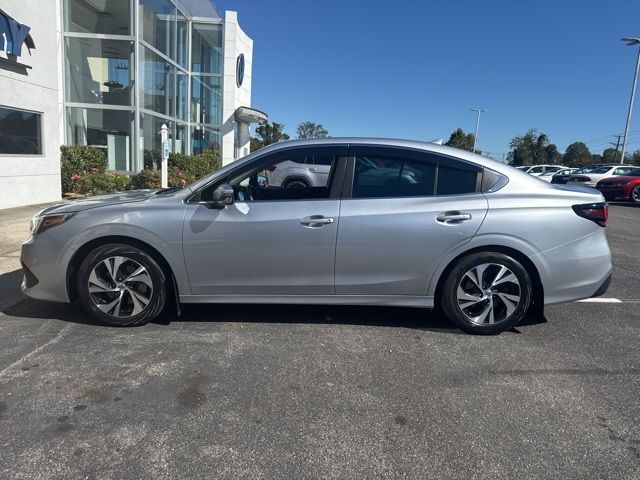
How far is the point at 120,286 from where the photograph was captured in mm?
4199

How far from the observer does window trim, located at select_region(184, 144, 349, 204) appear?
4.22 metres

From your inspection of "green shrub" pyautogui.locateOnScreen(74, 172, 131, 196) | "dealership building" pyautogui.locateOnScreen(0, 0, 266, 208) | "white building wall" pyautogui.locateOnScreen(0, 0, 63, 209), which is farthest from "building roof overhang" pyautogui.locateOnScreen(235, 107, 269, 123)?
"white building wall" pyautogui.locateOnScreen(0, 0, 63, 209)

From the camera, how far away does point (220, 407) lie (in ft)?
10.0

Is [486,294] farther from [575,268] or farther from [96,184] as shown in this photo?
[96,184]

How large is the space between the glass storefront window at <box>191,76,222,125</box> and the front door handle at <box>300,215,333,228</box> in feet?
65.5

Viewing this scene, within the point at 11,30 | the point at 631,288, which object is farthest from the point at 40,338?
the point at 11,30

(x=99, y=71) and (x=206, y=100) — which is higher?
(x=206, y=100)

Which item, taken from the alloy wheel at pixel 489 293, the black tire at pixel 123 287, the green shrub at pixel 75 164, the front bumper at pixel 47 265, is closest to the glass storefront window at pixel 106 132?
the green shrub at pixel 75 164

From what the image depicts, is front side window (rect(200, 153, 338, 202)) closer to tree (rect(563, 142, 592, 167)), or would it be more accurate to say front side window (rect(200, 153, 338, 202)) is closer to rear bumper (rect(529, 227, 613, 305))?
rear bumper (rect(529, 227, 613, 305))

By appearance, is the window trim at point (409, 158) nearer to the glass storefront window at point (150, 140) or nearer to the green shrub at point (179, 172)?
the green shrub at point (179, 172)

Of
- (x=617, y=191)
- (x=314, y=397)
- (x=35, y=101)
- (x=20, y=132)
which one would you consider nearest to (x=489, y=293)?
(x=314, y=397)

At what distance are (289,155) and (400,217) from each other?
44.3 inches

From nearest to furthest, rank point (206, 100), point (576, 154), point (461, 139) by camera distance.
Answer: point (206, 100), point (461, 139), point (576, 154)

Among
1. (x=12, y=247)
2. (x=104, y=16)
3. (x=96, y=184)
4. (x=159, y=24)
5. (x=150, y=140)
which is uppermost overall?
(x=159, y=24)
